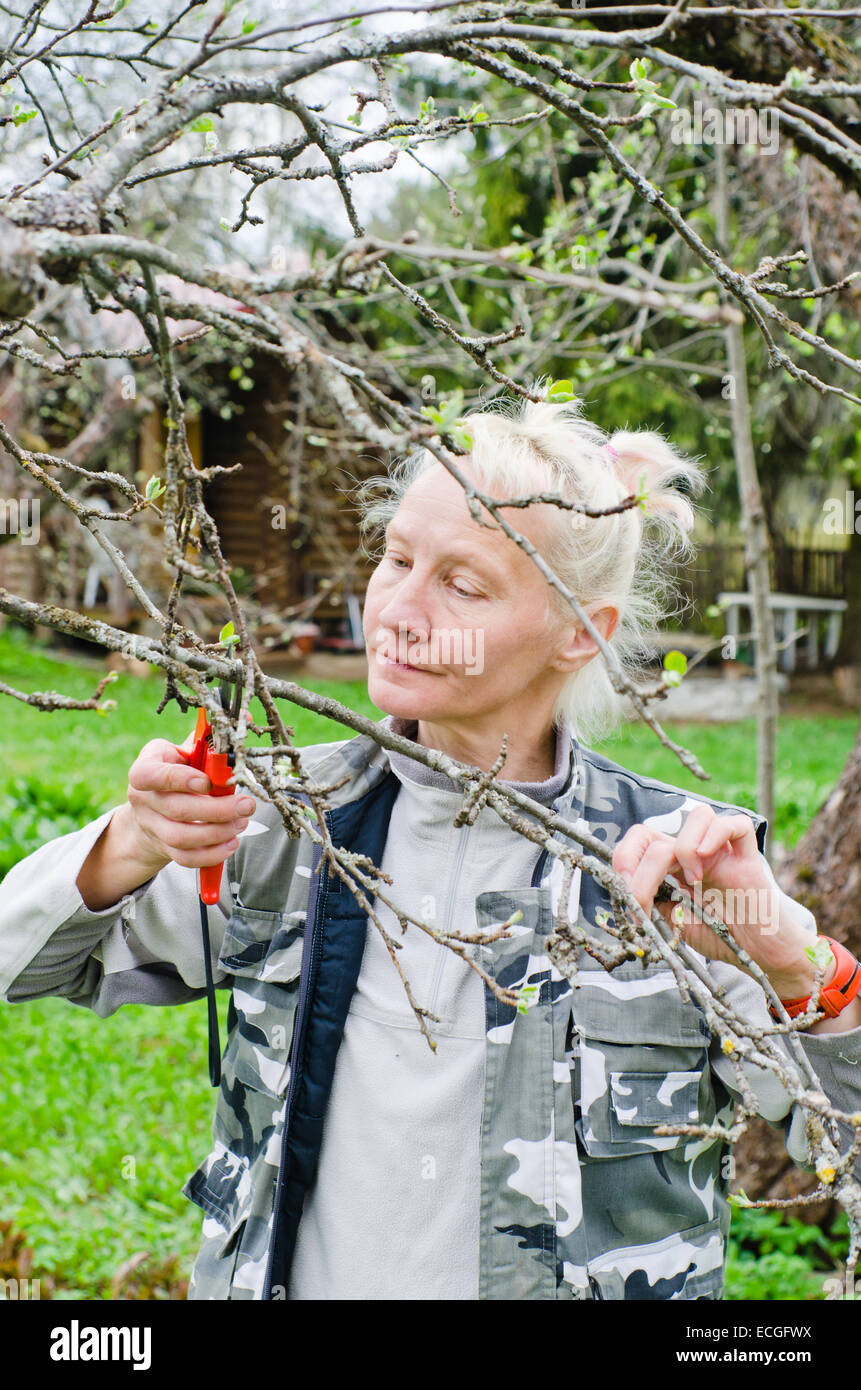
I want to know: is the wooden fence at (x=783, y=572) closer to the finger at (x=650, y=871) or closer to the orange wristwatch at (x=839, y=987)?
the orange wristwatch at (x=839, y=987)

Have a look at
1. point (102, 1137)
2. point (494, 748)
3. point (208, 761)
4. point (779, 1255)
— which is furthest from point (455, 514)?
point (102, 1137)

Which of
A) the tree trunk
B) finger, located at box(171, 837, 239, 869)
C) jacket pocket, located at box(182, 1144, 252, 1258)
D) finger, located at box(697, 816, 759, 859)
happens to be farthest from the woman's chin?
the tree trunk

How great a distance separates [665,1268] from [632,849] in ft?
2.45

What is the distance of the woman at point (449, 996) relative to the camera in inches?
64.0

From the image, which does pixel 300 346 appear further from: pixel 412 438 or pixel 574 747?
pixel 574 747

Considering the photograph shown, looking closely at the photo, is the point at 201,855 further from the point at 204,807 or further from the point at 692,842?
the point at 692,842

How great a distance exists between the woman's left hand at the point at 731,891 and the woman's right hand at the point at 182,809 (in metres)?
0.53

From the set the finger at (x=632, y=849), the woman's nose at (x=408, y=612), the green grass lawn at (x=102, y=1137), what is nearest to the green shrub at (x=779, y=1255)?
the green grass lawn at (x=102, y=1137)

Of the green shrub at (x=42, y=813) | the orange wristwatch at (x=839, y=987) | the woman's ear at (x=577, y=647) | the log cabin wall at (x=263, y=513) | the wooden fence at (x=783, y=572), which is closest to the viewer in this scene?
the orange wristwatch at (x=839, y=987)

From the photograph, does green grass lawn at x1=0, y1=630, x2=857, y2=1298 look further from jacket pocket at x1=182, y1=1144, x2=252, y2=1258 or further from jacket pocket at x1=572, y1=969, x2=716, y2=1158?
jacket pocket at x1=572, y1=969, x2=716, y2=1158

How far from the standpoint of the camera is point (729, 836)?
1528 millimetres

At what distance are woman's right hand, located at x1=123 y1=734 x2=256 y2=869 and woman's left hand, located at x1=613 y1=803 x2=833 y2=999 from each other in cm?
53
